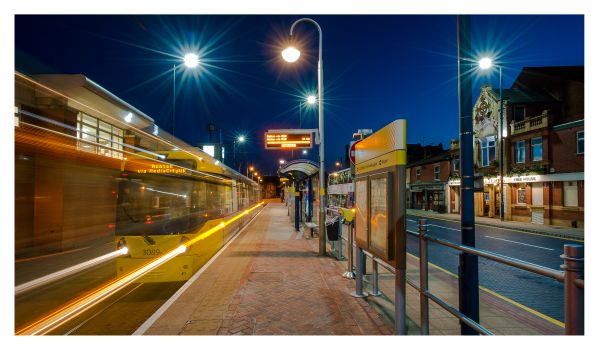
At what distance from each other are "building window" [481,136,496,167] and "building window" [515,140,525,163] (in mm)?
2423

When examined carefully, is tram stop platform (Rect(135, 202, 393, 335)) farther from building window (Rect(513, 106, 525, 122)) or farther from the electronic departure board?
building window (Rect(513, 106, 525, 122))

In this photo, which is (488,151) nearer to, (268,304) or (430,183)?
(430,183)

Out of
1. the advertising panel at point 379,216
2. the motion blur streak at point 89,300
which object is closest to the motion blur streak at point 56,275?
the motion blur streak at point 89,300

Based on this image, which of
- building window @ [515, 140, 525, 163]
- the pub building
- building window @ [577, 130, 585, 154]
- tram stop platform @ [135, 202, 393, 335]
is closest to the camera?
tram stop platform @ [135, 202, 393, 335]

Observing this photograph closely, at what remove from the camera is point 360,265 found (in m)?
6.24

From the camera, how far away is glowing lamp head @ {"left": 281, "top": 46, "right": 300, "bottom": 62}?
9.41m

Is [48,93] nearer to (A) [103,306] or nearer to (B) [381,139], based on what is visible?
(A) [103,306]

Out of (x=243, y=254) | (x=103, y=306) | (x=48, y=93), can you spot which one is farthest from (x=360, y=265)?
(x=48, y=93)

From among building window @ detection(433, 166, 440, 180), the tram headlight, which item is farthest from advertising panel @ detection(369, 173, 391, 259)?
building window @ detection(433, 166, 440, 180)

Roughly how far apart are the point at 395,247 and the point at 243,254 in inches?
311

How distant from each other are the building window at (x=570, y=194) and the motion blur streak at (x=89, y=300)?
953 inches

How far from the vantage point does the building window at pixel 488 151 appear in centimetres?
2994

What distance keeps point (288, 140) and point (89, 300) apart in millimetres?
7989

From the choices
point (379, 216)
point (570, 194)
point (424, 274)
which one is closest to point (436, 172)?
point (570, 194)
